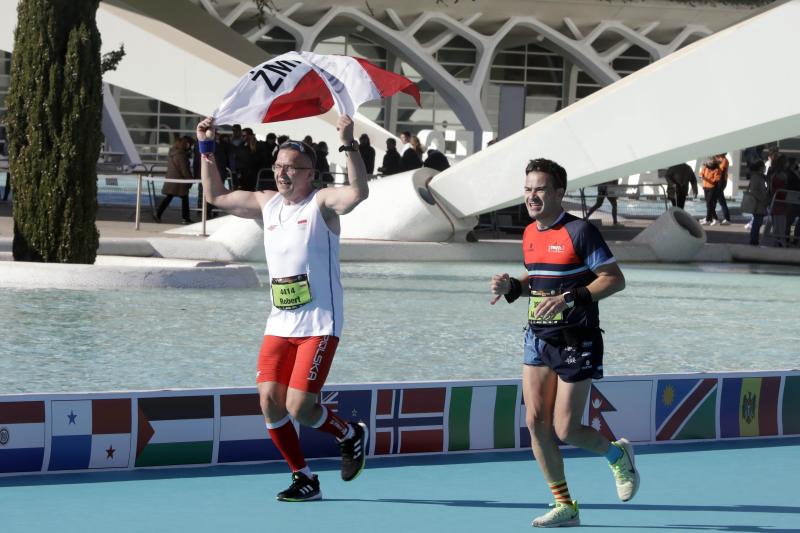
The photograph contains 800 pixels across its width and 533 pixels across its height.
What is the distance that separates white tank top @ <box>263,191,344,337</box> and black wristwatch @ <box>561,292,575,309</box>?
0.97 meters

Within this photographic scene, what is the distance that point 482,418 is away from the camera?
23.7 ft

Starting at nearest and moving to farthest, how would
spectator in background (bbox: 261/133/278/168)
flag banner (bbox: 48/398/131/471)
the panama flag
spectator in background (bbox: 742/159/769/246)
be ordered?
flag banner (bbox: 48/398/131/471)
the panama flag
spectator in background (bbox: 742/159/769/246)
spectator in background (bbox: 261/133/278/168)

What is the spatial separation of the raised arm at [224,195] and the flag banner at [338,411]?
104cm

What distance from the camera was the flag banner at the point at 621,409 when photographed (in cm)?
736

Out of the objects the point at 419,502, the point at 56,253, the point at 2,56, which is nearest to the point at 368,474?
the point at 419,502

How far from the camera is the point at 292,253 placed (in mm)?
5891

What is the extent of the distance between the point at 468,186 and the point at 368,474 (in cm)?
1305

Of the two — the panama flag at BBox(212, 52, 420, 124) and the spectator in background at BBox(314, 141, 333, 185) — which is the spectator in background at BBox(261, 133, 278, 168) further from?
the panama flag at BBox(212, 52, 420, 124)

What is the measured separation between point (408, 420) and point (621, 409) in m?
1.14

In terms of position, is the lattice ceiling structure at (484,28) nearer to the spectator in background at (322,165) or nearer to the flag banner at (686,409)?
the spectator in background at (322,165)

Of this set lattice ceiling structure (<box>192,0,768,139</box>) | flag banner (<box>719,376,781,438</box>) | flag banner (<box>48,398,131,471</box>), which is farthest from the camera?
lattice ceiling structure (<box>192,0,768,139</box>)

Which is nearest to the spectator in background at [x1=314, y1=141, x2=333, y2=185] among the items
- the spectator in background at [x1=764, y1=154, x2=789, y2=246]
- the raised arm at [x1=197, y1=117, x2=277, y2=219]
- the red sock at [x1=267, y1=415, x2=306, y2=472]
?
the spectator in background at [x1=764, y1=154, x2=789, y2=246]

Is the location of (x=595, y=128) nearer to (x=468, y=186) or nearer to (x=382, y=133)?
(x=468, y=186)

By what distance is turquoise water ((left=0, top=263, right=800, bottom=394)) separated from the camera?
31.6 feet
